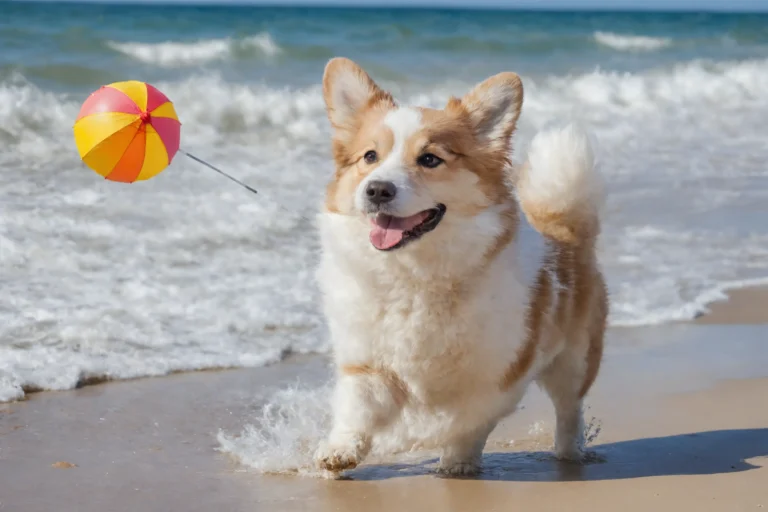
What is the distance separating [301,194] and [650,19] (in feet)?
113

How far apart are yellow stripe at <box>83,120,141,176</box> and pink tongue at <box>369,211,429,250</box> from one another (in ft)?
4.89

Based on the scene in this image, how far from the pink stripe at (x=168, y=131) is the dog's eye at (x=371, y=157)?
4.20ft

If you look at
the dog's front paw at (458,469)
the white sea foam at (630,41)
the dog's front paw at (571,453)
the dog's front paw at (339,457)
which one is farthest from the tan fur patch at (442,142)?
the white sea foam at (630,41)

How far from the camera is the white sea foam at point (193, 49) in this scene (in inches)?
723

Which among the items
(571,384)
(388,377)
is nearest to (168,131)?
(388,377)

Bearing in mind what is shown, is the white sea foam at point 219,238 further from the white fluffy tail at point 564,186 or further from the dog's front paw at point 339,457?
the dog's front paw at point 339,457

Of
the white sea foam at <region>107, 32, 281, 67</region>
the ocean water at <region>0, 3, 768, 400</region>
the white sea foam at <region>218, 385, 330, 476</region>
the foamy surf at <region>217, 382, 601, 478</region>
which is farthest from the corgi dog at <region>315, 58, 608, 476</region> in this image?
the white sea foam at <region>107, 32, 281, 67</region>

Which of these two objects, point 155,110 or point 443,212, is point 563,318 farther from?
point 155,110

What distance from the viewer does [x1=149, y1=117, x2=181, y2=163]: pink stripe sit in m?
4.74

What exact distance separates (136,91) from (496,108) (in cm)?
173

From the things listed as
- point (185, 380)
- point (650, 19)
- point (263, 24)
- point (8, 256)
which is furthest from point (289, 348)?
point (650, 19)

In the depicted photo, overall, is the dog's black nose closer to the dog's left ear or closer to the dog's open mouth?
the dog's open mouth

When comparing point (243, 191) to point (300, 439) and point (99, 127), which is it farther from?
point (300, 439)

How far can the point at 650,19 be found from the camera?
40.8 m
